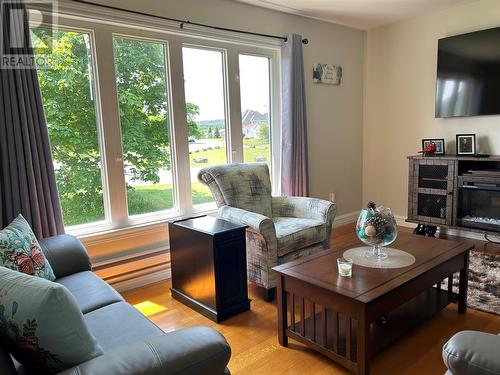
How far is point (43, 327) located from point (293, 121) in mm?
3188

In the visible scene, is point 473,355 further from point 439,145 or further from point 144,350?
point 439,145

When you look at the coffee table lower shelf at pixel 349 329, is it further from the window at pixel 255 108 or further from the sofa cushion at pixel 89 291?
the window at pixel 255 108

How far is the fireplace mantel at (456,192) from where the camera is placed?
3.45 m

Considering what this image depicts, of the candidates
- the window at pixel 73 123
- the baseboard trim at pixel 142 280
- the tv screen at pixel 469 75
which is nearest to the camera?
the window at pixel 73 123

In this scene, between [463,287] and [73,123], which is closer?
[463,287]

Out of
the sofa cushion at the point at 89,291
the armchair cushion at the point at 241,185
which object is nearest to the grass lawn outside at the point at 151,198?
the armchair cushion at the point at 241,185

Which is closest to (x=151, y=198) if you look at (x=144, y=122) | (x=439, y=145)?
(x=144, y=122)

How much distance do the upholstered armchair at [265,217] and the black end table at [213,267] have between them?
6.8 inches

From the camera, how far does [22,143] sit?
2289mm

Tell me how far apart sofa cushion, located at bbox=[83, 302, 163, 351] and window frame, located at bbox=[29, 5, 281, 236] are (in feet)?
4.29

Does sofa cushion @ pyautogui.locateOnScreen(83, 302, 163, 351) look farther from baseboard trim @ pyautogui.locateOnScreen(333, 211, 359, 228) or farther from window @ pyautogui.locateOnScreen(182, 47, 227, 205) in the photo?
baseboard trim @ pyautogui.locateOnScreen(333, 211, 359, 228)

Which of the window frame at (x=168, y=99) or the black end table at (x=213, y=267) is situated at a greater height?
the window frame at (x=168, y=99)

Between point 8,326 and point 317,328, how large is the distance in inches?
58.9

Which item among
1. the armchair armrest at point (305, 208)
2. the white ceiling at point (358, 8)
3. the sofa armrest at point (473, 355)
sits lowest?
the armchair armrest at point (305, 208)
